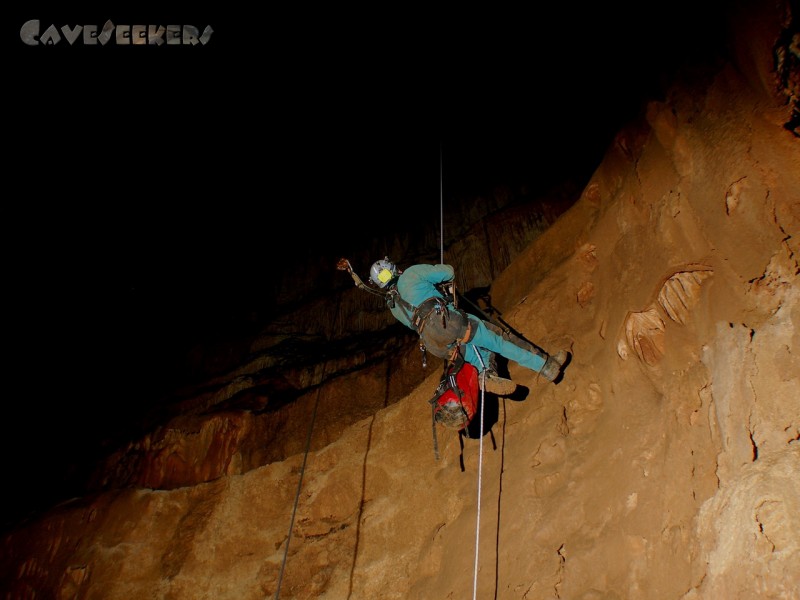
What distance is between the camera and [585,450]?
155 inches

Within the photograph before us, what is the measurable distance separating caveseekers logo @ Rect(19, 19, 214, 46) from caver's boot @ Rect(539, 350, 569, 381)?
13123mm

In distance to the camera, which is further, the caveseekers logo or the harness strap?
the caveseekers logo

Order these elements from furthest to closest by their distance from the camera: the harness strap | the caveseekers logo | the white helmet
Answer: the caveseekers logo
the white helmet
the harness strap

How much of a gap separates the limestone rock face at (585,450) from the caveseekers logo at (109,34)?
10537mm

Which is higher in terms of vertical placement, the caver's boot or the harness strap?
the harness strap

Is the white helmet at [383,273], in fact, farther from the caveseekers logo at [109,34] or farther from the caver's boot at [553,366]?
the caveseekers logo at [109,34]

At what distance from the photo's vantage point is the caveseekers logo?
40.1 feet

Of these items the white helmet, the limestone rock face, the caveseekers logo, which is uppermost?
the caveseekers logo

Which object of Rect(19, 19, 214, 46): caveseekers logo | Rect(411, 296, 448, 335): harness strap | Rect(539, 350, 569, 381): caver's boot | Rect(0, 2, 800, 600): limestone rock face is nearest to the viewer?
Rect(0, 2, 800, 600): limestone rock face

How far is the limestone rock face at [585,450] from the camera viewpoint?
2574mm

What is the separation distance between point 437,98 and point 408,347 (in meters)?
12.3

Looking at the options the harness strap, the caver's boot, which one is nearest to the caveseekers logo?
the harness strap

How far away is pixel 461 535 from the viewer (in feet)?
14.6

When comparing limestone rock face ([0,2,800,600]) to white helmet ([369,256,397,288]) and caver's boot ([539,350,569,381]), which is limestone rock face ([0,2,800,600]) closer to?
caver's boot ([539,350,569,381])
